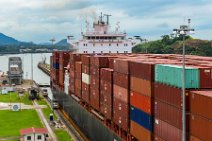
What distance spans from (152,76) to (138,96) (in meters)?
2.34

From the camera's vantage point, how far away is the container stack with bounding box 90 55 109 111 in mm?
38906

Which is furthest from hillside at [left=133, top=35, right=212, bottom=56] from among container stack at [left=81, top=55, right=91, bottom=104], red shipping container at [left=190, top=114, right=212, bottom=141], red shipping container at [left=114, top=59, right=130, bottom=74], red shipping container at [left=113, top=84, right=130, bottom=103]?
red shipping container at [left=190, top=114, right=212, bottom=141]

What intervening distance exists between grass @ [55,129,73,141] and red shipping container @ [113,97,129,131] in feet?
37.2

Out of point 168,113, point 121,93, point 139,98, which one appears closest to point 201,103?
point 168,113

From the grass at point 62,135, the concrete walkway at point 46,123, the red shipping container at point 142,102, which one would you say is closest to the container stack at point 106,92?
A: the red shipping container at point 142,102

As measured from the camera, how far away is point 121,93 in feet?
99.1

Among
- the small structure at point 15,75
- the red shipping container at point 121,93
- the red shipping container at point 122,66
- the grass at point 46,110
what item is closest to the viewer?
the red shipping container at point 121,93

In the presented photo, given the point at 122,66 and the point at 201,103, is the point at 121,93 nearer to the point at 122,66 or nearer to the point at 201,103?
the point at 122,66

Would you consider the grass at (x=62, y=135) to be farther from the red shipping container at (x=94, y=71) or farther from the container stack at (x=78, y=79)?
the red shipping container at (x=94, y=71)

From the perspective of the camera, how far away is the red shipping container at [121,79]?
29.0 meters

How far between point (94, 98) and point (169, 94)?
19748mm

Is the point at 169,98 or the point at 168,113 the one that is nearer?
the point at 169,98

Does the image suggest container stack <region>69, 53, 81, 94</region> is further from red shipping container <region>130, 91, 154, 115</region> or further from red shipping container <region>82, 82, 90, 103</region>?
red shipping container <region>130, 91, 154, 115</region>

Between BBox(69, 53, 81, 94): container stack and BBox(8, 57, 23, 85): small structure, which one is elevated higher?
BBox(69, 53, 81, 94): container stack
